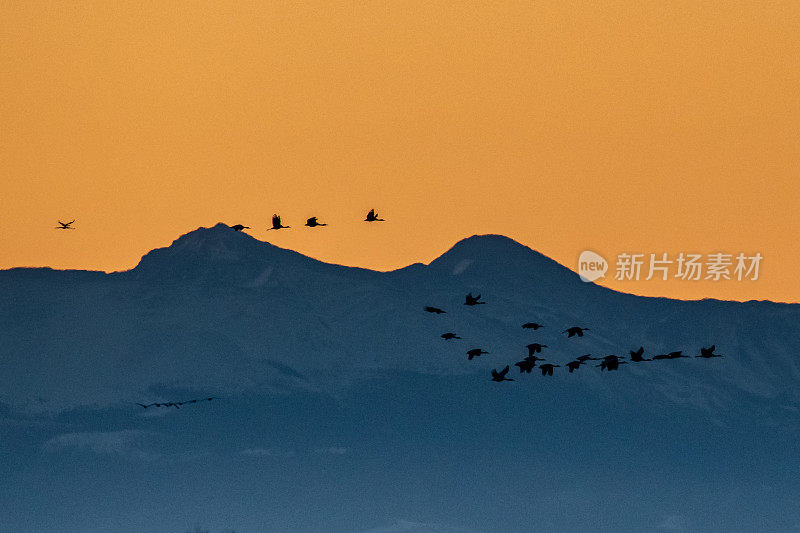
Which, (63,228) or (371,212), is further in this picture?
(63,228)

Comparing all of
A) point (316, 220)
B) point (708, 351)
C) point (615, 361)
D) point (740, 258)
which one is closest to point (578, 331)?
point (615, 361)

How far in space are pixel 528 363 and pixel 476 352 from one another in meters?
4.24

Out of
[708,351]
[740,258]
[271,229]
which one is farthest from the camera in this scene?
[740,258]

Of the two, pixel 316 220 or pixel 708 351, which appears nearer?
pixel 316 220

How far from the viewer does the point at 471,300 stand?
281ft

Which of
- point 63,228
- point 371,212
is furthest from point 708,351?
point 63,228

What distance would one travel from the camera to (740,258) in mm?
111500

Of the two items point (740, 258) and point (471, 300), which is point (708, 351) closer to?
point (471, 300)

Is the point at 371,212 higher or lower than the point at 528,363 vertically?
higher

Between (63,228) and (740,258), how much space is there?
4888cm

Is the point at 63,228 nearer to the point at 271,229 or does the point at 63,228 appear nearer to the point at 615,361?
the point at 271,229

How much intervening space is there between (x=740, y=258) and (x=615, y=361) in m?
29.5

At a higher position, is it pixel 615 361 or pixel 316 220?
pixel 316 220

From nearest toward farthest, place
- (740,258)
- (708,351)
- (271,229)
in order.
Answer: (271,229)
(708,351)
(740,258)
